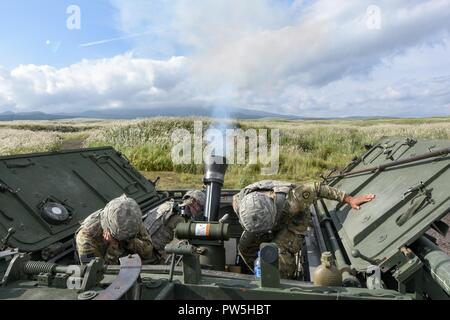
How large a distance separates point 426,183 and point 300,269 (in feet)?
4.91

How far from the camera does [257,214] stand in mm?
3820

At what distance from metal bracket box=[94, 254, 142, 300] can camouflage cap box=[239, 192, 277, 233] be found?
1.49 metres

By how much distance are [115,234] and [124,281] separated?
5.66 feet

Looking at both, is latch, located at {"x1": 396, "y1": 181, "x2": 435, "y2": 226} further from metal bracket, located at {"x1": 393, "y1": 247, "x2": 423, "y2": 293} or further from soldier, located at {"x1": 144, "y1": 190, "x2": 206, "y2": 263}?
soldier, located at {"x1": 144, "y1": 190, "x2": 206, "y2": 263}

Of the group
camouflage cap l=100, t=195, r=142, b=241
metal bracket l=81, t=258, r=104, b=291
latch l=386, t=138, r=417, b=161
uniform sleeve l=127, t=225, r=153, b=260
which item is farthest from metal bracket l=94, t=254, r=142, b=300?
latch l=386, t=138, r=417, b=161

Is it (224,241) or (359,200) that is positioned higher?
(359,200)

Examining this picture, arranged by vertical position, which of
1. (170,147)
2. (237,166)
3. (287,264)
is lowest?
(237,166)

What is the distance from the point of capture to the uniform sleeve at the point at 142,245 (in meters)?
4.10

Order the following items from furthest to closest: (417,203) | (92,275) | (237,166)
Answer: (237,166), (417,203), (92,275)

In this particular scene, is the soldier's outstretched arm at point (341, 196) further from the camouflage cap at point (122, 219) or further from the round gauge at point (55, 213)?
the round gauge at point (55, 213)

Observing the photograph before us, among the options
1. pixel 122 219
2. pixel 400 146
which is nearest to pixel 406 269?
pixel 122 219

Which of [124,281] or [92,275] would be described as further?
[92,275]

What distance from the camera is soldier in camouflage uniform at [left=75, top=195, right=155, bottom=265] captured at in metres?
3.84

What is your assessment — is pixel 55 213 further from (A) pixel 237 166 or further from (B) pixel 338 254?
(A) pixel 237 166
